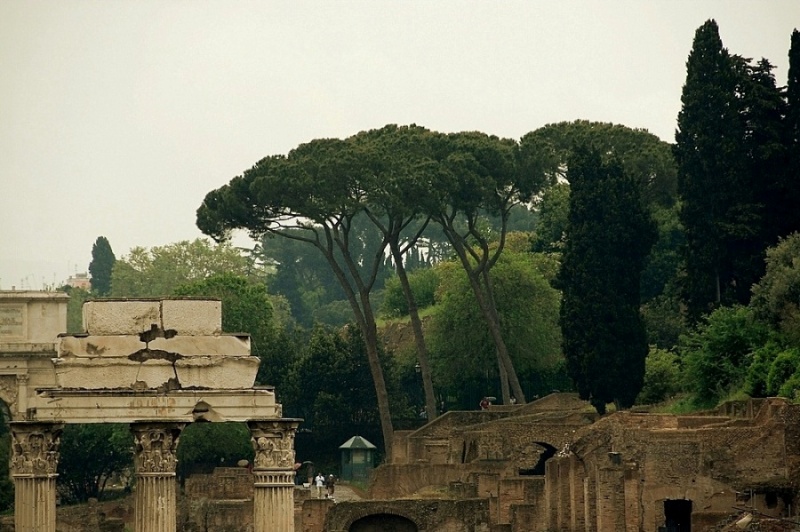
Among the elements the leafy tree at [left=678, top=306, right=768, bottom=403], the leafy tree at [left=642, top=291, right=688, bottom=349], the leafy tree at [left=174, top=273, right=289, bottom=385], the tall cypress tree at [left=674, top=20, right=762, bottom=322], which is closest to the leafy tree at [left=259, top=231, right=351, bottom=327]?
the leafy tree at [left=174, top=273, right=289, bottom=385]

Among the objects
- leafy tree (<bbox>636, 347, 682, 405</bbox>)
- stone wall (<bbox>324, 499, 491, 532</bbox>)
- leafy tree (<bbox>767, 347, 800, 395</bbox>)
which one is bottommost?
stone wall (<bbox>324, 499, 491, 532</bbox>)

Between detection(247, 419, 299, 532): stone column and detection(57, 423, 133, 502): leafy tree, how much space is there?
40.7 m

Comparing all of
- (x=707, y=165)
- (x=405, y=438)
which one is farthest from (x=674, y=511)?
(x=405, y=438)

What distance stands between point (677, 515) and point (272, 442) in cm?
2042

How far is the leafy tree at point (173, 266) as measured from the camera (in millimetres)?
106125

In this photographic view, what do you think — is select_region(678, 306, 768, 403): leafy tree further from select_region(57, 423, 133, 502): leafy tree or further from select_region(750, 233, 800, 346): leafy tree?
select_region(57, 423, 133, 502): leafy tree

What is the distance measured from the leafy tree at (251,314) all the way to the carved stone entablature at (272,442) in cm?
4697

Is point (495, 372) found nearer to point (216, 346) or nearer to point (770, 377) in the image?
point (770, 377)

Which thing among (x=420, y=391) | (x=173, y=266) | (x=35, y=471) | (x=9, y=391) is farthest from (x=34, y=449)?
(x=173, y=266)

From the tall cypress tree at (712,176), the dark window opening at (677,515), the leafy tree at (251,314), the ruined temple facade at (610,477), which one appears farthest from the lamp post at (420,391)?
the dark window opening at (677,515)

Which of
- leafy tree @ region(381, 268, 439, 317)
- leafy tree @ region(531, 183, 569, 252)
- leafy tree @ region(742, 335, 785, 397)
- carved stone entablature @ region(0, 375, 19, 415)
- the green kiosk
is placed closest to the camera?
carved stone entablature @ region(0, 375, 19, 415)

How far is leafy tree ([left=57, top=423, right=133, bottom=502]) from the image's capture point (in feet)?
242

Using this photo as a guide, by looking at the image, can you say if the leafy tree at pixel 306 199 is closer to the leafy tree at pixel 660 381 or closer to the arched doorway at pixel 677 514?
the leafy tree at pixel 660 381

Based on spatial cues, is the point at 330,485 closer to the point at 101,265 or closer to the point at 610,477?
the point at 610,477
